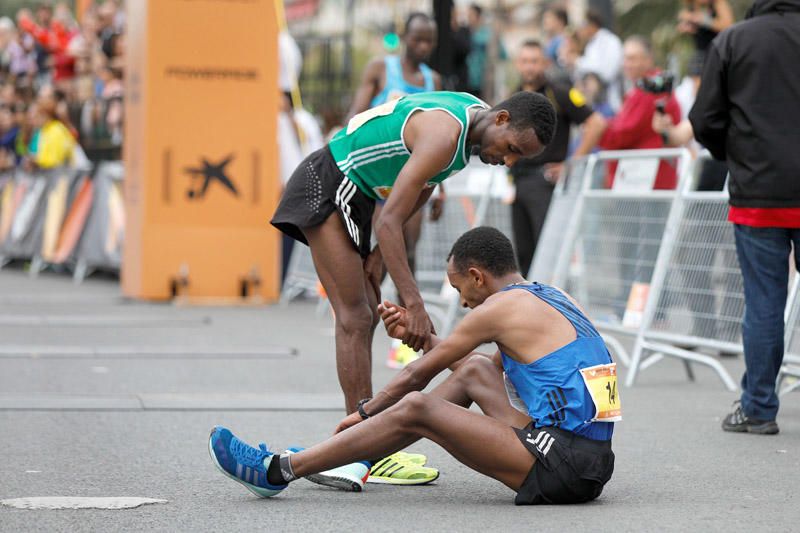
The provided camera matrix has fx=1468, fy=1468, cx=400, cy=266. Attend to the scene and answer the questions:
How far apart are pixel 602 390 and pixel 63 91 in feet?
54.7

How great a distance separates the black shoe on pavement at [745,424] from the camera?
7.19 metres

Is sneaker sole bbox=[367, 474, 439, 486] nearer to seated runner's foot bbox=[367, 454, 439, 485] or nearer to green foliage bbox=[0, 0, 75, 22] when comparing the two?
seated runner's foot bbox=[367, 454, 439, 485]

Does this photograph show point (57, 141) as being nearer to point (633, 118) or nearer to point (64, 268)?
point (64, 268)

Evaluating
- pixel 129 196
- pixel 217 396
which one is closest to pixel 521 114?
pixel 217 396

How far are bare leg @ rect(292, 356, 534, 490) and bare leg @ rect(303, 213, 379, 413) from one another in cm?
88

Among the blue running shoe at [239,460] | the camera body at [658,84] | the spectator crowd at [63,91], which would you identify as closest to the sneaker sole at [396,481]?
the blue running shoe at [239,460]

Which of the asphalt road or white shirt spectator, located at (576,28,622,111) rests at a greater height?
white shirt spectator, located at (576,28,622,111)

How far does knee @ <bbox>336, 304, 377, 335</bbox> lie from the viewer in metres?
6.12

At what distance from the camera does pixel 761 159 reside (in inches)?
280

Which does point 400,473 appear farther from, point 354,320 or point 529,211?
point 529,211

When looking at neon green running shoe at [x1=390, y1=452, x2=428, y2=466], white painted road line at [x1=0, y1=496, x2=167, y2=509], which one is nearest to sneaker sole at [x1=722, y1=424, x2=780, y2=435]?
neon green running shoe at [x1=390, y1=452, x2=428, y2=466]

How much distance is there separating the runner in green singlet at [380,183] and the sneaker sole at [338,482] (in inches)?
22.7

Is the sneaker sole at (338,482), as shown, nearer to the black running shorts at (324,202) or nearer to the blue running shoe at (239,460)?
the blue running shoe at (239,460)

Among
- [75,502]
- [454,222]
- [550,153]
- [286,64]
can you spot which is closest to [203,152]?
[286,64]
